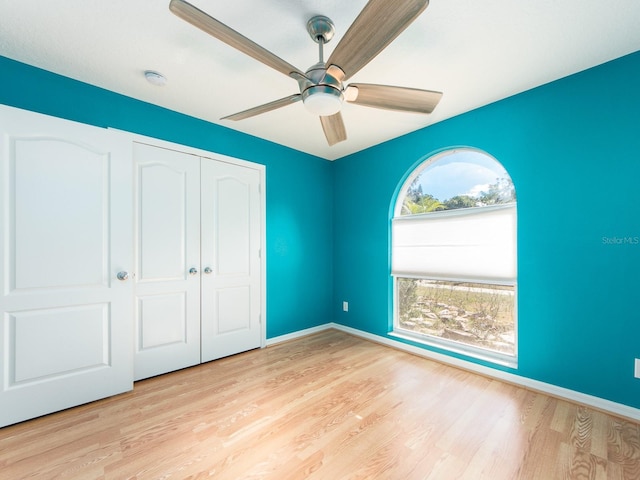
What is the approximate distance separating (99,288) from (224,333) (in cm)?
123

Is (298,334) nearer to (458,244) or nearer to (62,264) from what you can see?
(458,244)

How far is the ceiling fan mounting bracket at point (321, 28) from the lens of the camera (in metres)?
1.54

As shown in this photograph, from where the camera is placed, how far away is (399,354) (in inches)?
118

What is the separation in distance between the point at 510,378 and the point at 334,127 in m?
2.51

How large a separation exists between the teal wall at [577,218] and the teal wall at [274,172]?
1.93 m

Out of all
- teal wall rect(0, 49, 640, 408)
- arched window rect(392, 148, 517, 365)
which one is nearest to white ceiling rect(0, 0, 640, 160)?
teal wall rect(0, 49, 640, 408)

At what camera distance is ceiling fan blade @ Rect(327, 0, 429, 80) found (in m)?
1.07

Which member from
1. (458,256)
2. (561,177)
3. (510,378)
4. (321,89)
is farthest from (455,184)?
(321,89)

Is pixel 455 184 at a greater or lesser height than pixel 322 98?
lesser

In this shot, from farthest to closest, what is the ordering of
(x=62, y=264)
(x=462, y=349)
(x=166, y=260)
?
(x=462, y=349) → (x=166, y=260) → (x=62, y=264)

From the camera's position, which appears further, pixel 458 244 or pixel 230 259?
pixel 230 259

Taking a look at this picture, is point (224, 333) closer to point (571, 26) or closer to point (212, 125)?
point (212, 125)

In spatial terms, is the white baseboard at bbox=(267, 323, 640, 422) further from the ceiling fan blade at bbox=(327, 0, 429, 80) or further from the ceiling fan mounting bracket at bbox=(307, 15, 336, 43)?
the ceiling fan mounting bracket at bbox=(307, 15, 336, 43)

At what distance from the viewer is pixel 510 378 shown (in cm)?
233
